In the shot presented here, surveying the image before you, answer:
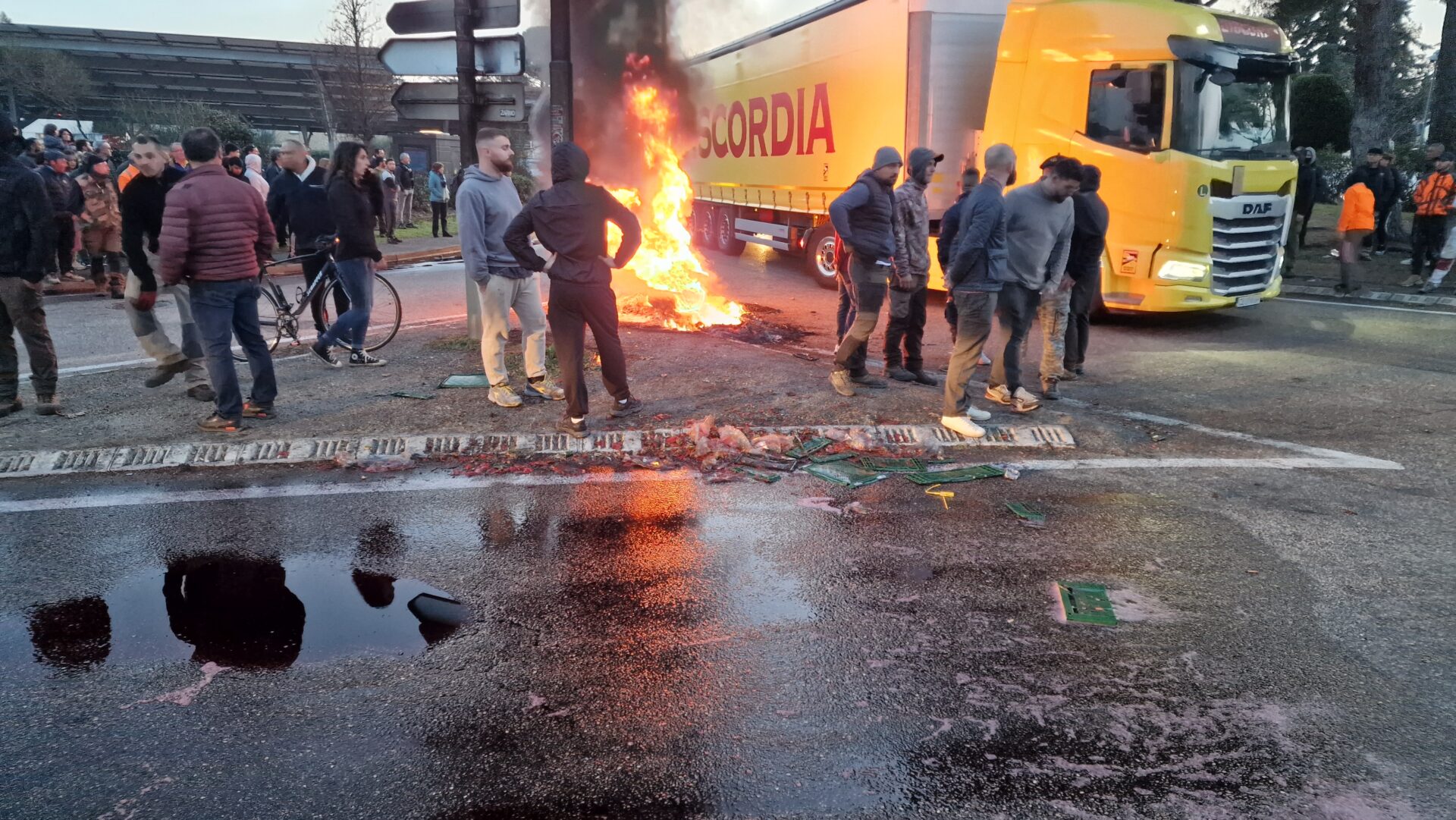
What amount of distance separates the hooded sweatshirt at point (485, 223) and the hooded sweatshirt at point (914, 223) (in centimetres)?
305

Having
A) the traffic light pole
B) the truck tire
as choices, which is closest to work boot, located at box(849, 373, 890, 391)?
the traffic light pole

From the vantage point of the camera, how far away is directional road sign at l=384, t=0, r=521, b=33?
8273mm

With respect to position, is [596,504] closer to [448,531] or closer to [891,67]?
[448,531]

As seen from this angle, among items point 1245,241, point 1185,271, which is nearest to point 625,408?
point 1185,271

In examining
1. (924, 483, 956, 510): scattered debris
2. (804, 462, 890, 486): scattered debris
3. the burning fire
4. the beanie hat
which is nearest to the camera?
(924, 483, 956, 510): scattered debris

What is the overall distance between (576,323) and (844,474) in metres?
2.15

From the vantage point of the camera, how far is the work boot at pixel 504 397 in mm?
6922

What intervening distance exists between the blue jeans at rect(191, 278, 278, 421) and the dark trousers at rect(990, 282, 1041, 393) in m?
5.45

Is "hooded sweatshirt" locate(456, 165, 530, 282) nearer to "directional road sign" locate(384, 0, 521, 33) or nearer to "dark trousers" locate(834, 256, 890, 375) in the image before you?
"directional road sign" locate(384, 0, 521, 33)

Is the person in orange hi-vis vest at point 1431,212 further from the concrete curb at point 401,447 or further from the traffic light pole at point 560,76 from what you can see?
the traffic light pole at point 560,76

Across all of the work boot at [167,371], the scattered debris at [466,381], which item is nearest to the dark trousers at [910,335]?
the scattered debris at [466,381]

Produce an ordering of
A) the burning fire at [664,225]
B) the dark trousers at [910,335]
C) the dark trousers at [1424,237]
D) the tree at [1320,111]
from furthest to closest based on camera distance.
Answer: the tree at [1320,111]
the dark trousers at [1424,237]
the burning fire at [664,225]
the dark trousers at [910,335]

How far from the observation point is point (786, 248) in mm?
15586

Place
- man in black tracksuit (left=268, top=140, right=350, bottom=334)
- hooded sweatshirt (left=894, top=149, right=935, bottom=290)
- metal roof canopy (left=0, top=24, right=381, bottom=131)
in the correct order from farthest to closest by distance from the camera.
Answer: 1. metal roof canopy (left=0, top=24, right=381, bottom=131)
2. man in black tracksuit (left=268, top=140, right=350, bottom=334)
3. hooded sweatshirt (left=894, top=149, right=935, bottom=290)
